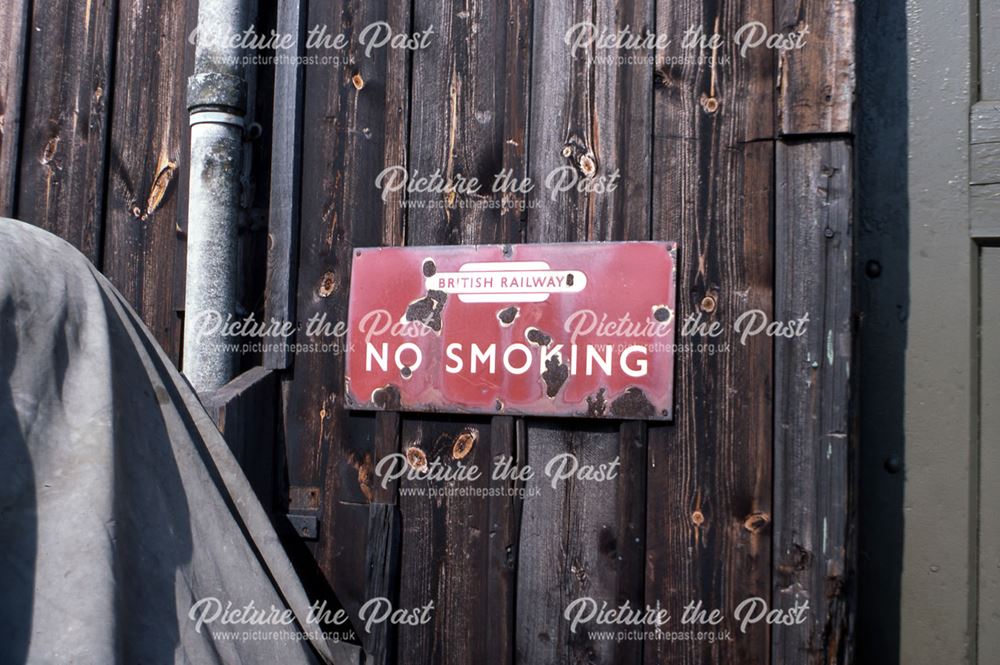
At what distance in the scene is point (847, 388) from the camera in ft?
6.47

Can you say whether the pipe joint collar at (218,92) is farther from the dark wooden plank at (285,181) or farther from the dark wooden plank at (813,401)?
the dark wooden plank at (813,401)

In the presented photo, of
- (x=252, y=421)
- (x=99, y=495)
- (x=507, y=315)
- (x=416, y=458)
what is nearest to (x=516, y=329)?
(x=507, y=315)

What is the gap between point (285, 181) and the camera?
258 centimetres

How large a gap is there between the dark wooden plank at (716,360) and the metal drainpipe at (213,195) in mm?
1409

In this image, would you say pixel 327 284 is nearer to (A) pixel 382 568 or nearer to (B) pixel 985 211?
(A) pixel 382 568

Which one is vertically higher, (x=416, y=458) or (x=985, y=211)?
(x=985, y=211)

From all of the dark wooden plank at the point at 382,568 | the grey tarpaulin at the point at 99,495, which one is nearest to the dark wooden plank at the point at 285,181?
the dark wooden plank at the point at 382,568

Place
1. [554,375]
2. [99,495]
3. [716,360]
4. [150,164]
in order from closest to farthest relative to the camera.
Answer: [99,495]
[716,360]
[554,375]
[150,164]

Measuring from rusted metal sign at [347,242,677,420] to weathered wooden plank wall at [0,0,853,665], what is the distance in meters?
0.06

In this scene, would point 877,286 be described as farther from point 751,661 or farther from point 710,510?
point 751,661

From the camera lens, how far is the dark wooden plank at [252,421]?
2.33 m

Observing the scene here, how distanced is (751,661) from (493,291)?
1253mm

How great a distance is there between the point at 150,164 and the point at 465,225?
1313mm

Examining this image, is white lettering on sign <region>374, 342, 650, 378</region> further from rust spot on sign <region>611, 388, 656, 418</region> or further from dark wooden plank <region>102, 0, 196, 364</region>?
dark wooden plank <region>102, 0, 196, 364</region>
